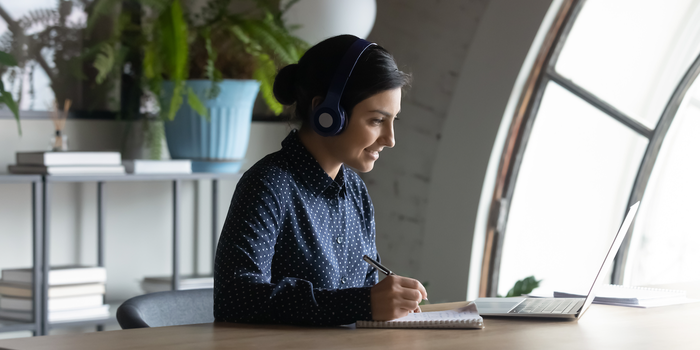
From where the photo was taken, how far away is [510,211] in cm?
302

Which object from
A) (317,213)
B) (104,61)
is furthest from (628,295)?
(104,61)

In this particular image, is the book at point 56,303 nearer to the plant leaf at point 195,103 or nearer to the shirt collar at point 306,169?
the plant leaf at point 195,103

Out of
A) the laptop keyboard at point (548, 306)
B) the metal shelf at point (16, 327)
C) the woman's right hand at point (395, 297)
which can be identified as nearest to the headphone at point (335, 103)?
the woman's right hand at point (395, 297)

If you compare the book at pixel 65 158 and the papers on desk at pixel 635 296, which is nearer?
the papers on desk at pixel 635 296

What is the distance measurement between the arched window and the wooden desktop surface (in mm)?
A: 1639

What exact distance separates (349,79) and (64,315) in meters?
1.44

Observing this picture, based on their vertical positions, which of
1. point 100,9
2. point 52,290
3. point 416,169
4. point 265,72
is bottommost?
point 52,290

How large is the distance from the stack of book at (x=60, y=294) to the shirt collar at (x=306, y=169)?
1.19m

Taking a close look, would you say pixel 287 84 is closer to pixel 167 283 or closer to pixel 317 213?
pixel 317 213

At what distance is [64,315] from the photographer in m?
2.35

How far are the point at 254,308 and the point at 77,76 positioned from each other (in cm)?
179

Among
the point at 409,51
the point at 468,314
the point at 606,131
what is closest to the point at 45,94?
the point at 409,51

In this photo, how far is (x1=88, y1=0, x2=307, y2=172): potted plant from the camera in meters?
2.52

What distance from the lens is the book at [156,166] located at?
2512 mm
